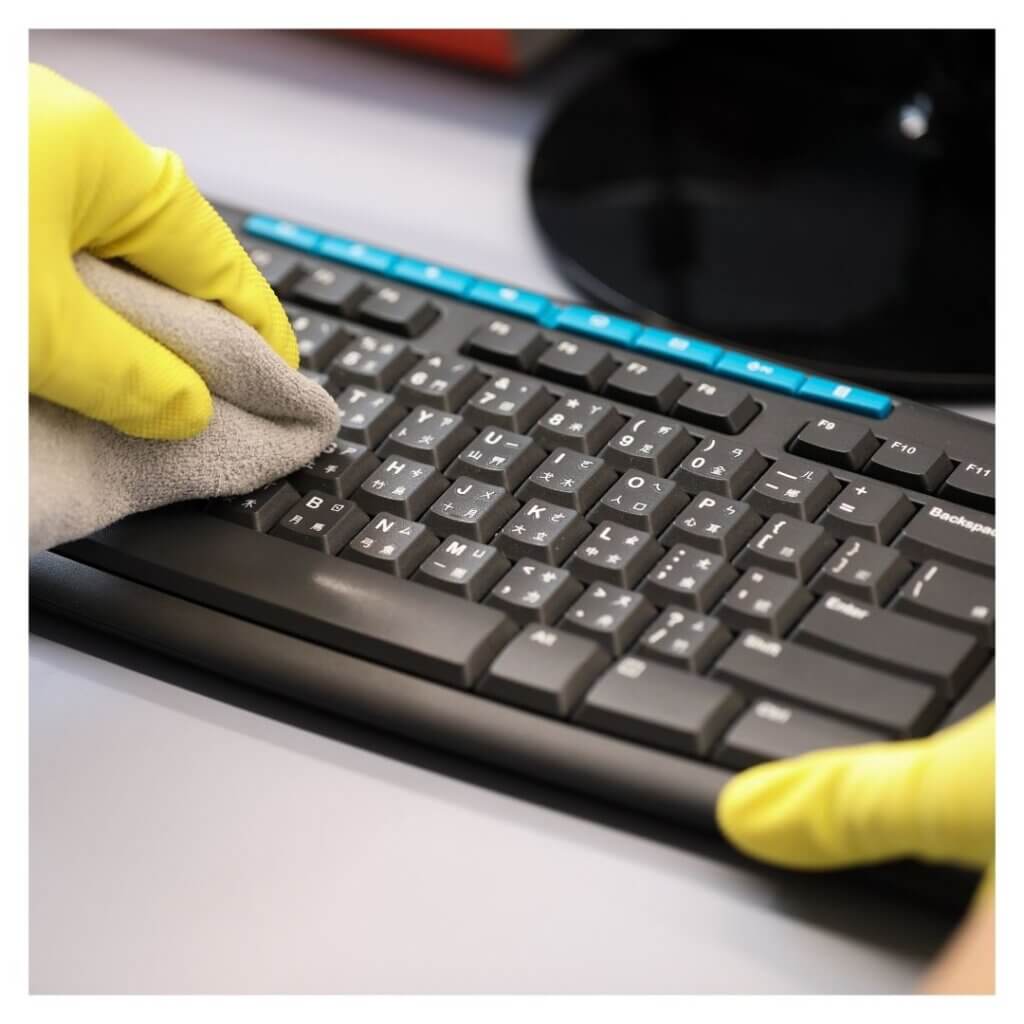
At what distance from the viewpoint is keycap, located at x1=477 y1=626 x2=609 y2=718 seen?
406mm

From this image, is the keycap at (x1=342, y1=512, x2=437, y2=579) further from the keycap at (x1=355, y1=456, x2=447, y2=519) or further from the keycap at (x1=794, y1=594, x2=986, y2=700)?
the keycap at (x1=794, y1=594, x2=986, y2=700)

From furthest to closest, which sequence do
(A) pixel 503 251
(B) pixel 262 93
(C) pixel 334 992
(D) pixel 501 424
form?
(B) pixel 262 93 → (A) pixel 503 251 → (D) pixel 501 424 → (C) pixel 334 992

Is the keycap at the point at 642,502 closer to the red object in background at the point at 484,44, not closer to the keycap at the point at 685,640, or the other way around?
the keycap at the point at 685,640

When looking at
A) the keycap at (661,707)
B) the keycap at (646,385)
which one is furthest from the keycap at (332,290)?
the keycap at (661,707)

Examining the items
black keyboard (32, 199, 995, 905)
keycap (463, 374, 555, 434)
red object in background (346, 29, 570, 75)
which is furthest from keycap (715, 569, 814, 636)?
red object in background (346, 29, 570, 75)

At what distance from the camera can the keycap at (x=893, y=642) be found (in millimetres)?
399

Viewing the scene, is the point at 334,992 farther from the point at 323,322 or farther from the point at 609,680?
the point at 323,322

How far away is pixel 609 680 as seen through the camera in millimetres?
407

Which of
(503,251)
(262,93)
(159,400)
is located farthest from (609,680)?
(262,93)

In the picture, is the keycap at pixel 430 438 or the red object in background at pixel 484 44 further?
the red object in background at pixel 484 44

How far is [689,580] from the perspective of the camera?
0.43 m

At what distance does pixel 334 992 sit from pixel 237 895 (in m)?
0.04

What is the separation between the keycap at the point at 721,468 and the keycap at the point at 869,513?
0.03 metres

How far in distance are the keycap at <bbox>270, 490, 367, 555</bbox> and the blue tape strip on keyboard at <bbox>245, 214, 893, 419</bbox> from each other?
118 mm
